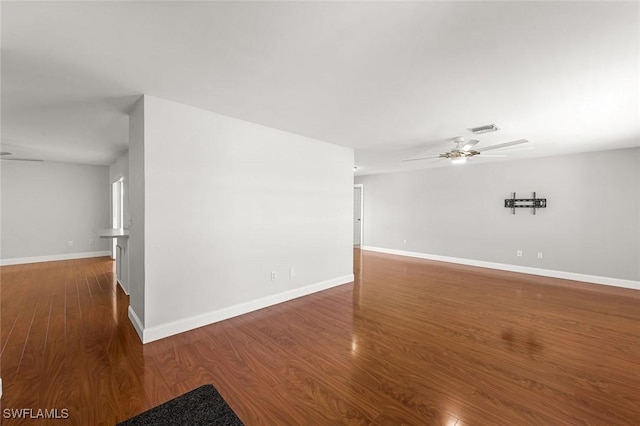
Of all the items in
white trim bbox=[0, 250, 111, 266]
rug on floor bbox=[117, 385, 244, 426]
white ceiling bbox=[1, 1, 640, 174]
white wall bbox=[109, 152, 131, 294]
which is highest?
white ceiling bbox=[1, 1, 640, 174]

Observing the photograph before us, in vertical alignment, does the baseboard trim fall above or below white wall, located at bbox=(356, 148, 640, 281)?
below

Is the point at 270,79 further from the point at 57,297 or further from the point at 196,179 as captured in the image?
the point at 57,297

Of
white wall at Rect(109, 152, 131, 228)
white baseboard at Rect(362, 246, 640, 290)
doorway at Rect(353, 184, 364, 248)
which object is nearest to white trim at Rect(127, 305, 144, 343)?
white wall at Rect(109, 152, 131, 228)

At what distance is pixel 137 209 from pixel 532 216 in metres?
7.09

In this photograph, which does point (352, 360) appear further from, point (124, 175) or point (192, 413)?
point (124, 175)

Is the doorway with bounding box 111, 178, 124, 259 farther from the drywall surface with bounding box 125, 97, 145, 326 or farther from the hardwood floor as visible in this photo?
the drywall surface with bounding box 125, 97, 145, 326

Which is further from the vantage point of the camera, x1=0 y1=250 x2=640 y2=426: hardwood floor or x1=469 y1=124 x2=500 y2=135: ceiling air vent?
x1=469 y1=124 x2=500 y2=135: ceiling air vent

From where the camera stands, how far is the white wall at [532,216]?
4699 mm

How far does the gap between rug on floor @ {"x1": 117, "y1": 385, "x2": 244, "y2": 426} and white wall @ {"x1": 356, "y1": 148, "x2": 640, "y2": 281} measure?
20.9 feet

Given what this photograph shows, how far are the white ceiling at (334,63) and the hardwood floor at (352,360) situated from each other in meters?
2.46

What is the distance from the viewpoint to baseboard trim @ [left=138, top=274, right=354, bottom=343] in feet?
8.73

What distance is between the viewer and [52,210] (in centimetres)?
639

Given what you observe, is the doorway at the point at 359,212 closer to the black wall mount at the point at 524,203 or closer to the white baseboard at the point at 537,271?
the white baseboard at the point at 537,271

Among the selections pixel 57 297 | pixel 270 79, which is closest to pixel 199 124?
pixel 270 79
